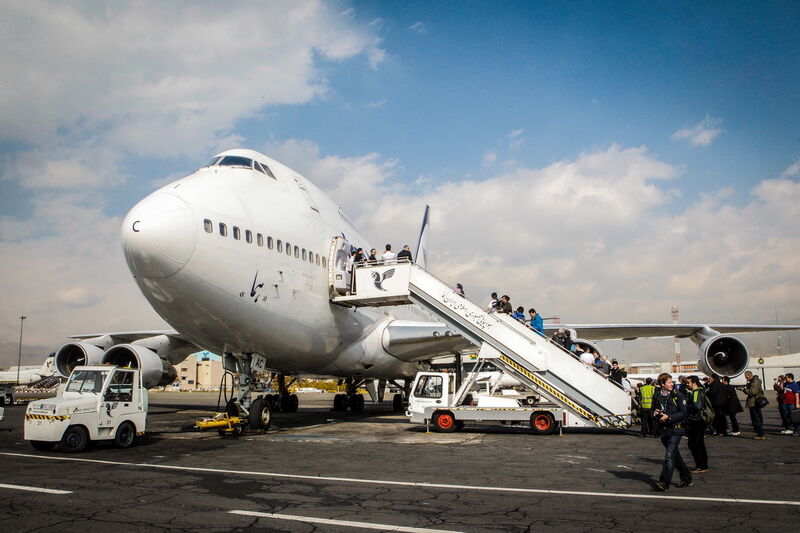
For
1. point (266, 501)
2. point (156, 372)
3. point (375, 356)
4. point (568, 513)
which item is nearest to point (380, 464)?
point (266, 501)

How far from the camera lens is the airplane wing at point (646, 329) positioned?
19828 mm

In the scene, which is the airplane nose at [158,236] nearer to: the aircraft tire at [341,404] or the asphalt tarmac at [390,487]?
the asphalt tarmac at [390,487]

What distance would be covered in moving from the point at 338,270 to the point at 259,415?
4.10 meters

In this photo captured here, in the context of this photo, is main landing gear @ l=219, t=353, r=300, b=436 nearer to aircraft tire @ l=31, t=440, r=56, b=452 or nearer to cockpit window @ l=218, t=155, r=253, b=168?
aircraft tire @ l=31, t=440, r=56, b=452

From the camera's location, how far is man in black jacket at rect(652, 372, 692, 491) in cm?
741

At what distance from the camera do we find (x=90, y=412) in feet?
38.8

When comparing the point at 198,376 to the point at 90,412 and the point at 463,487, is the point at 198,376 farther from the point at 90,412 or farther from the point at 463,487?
the point at 463,487

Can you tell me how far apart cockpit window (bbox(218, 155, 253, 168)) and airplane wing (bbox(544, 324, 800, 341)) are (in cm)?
999

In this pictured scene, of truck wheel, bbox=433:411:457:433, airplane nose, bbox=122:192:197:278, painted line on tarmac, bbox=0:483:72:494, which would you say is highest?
airplane nose, bbox=122:192:197:278

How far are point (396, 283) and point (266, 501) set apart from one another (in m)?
9.09

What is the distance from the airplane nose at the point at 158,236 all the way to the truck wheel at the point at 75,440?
3407 millimetres

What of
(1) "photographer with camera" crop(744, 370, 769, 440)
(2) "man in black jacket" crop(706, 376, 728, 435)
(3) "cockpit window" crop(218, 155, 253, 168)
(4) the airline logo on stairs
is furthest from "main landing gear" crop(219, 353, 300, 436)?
(1) "photographer with camera" crop(744, 370, 769, 440)

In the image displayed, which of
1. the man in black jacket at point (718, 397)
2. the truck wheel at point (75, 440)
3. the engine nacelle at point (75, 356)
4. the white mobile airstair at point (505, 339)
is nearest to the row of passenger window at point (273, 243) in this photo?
the white mobile airstair at point (505, 339)

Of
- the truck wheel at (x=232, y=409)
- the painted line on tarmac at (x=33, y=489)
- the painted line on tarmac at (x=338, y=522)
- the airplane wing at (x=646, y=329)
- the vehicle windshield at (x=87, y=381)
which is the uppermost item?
the airplane wing at (x=646, y=329)
